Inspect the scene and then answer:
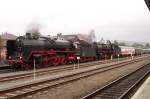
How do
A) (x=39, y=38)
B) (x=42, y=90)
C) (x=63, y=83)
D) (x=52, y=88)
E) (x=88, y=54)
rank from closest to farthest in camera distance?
(x=42, y=90)
(x=52, y=88)
(x=63, y=83)
(x=39, y=38)
(x=88, y=54)

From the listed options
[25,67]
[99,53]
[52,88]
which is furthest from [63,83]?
[99,53]

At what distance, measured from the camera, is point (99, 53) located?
50.6 meters

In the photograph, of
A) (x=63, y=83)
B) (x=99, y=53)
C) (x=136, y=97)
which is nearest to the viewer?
(x=136, y=97)

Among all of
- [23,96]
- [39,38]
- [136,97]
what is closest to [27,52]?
[39,38]

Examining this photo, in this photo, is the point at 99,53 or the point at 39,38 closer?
the point at 39,38

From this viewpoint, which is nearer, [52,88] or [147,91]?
[147,91]

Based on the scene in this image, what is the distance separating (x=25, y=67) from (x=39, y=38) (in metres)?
4.60

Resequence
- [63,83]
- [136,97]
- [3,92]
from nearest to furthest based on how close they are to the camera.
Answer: [136,97] → [3,92] → [63,83]

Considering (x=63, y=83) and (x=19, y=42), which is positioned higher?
(x=19, y=42)

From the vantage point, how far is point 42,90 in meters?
14.2

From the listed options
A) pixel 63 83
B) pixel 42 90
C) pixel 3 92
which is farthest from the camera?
pixel 63 83

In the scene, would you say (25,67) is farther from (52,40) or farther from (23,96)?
(23,96)

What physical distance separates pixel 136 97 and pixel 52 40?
2071 centimetres

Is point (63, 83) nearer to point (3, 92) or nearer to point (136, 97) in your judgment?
point (3, 92)
